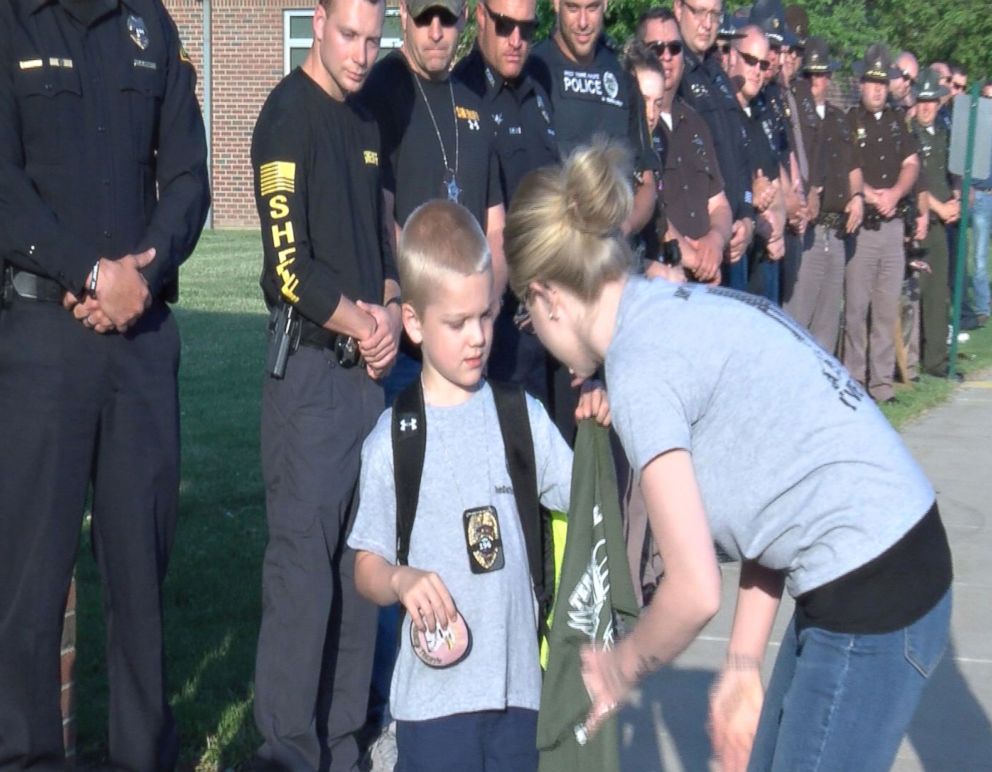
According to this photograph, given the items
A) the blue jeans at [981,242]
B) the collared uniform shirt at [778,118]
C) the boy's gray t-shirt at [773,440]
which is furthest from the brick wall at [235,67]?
the boy's gray t-shirt at [773,440]

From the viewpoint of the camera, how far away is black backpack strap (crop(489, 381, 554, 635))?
373cm

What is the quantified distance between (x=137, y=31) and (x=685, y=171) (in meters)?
3.37

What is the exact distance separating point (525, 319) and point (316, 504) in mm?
873

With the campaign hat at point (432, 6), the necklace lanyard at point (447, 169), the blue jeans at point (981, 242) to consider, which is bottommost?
the blue jeans at point (981, 242)

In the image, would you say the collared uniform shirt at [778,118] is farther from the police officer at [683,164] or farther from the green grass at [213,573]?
the green grass at [213,573]

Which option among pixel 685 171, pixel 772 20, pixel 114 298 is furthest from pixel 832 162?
pixel 114 298

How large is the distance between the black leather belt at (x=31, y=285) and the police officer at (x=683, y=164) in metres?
3.48

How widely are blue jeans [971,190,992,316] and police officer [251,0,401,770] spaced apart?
12873 millimetres

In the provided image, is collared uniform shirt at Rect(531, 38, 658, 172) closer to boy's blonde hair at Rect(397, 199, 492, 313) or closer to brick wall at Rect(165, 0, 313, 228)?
boy's blonde hair at Rect(397, 199, 492, 313)

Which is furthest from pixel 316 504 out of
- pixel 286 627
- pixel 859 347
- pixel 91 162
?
pixel 859 347

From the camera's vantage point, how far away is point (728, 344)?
9.73 ft

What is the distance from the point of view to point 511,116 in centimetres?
596

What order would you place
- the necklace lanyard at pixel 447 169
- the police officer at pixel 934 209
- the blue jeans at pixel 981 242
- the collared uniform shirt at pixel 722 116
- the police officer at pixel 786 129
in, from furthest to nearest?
the blue jeans at pixel 981 242 → the police officer at pixel 934 209 → the police officer at pixel 786 129 → the collared uniform shirt at pixel 722 116 → the necklace lanyard at pixel 447 169

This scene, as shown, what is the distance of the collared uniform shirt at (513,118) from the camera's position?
5.86 m
